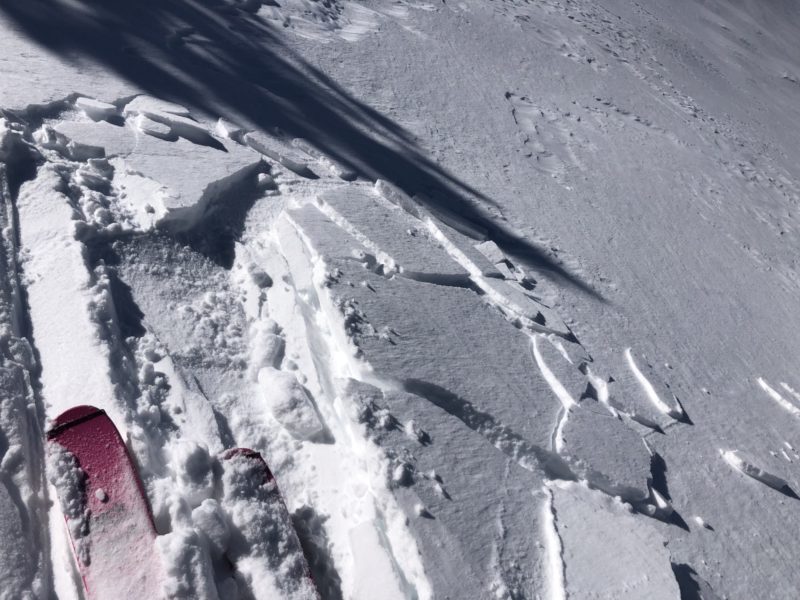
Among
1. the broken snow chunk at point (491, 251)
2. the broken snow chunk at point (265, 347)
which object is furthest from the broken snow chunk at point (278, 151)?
the broken snow chunk at point (265, 347)

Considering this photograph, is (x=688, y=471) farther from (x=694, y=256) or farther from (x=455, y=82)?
(x=455, y=82)

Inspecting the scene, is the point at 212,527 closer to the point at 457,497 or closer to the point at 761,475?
the point at 457,497

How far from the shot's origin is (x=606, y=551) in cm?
191

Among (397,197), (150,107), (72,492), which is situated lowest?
(72,492)

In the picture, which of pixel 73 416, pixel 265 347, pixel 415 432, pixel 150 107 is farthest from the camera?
pixel 150 107

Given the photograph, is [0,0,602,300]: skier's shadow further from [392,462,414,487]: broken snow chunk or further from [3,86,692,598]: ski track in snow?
[392,462,414,487]: broken snow chunk

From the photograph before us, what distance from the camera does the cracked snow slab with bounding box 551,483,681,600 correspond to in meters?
1.81

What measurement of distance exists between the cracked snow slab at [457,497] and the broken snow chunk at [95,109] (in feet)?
6.05

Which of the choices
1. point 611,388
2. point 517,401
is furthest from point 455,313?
point 611,388

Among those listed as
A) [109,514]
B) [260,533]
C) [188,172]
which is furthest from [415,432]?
[188,172]

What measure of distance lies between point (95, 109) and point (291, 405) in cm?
182

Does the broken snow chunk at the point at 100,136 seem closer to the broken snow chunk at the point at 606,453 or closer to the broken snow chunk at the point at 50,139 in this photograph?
the broken snow chunk at the point at 50,139

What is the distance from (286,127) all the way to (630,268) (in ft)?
6.66

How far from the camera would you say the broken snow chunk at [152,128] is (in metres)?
2.92
